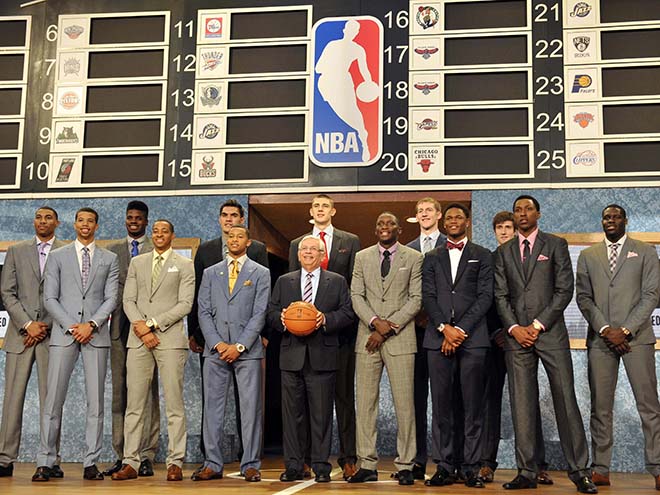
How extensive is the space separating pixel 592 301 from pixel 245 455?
7.74 feet

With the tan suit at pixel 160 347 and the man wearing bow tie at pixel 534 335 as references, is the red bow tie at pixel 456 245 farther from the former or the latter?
the tan suit at pixel 160 347

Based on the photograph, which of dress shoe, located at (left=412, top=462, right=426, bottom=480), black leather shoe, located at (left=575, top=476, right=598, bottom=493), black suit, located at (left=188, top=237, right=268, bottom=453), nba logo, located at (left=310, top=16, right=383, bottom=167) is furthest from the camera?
nba logo, located at (left=310, top=16, right=383, bottom=167)

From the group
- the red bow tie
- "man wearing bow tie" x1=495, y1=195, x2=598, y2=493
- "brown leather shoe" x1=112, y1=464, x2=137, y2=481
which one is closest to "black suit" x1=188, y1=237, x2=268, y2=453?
"brown leather shoe" x1=112, y1=464, x2=137, y2=481

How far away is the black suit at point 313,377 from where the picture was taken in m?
4.87

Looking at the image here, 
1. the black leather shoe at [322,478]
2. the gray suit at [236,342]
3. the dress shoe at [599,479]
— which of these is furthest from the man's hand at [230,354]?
the dress shoe at [599,479]

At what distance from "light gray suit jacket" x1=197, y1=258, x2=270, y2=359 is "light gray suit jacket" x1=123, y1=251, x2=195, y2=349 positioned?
14 centimetres

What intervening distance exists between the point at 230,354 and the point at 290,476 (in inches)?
32.3

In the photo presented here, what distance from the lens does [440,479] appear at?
459cm

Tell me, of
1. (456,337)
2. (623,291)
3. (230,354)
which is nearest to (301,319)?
(230,354)

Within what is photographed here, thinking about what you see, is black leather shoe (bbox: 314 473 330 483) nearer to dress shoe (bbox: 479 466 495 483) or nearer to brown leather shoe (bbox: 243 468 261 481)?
brown leather shoe (bbox: 243 468 261 481)

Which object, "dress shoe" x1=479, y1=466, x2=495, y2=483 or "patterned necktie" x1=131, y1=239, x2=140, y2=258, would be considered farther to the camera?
"patterned necktie" x1=131, y1=239, x2=140, y2=258

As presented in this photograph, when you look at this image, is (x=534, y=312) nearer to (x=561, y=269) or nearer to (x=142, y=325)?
(x=561, y=269)

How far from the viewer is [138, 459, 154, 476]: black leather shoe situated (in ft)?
17.1

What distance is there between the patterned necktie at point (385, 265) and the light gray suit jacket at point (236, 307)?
0.74 m
